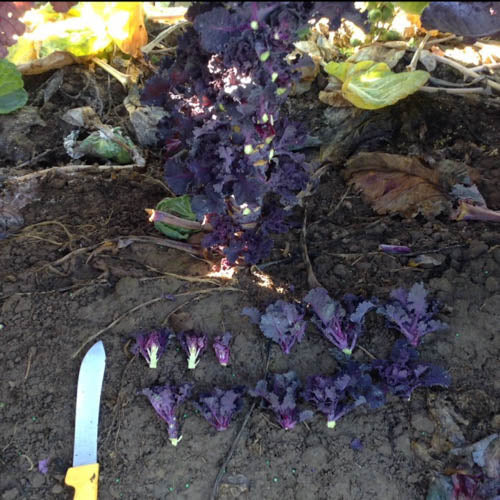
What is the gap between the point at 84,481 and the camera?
1.80 m

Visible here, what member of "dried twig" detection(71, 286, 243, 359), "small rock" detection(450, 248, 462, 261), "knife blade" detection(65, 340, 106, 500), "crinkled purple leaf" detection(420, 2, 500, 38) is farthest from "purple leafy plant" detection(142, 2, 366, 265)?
"small rock" detection(450, 248, 462, 261)

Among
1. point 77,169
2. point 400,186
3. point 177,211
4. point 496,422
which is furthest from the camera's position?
point 77,169

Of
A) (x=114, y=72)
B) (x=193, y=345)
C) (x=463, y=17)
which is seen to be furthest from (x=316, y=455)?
(x=114, y=72)

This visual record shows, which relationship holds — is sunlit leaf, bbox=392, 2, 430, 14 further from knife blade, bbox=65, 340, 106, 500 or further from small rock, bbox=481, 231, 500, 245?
knife blade, bbox=65, 340, 106, 500

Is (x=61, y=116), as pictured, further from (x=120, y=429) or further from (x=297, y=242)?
(x=120, y=429)

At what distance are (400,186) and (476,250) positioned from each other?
1.50 ft

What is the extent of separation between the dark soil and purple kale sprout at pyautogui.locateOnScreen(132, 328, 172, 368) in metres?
0.04

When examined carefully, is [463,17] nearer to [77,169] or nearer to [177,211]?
[177,211]

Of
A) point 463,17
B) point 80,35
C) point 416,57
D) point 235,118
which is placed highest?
point 463,17

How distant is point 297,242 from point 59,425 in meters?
1.17

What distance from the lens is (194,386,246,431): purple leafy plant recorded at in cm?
190

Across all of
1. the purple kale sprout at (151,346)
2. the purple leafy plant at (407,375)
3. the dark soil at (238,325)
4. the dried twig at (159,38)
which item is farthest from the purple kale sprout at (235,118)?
the dried twig at (159,38)

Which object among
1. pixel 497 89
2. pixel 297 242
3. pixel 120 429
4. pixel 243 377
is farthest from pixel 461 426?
pixel 497 89

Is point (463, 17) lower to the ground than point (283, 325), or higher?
higher
